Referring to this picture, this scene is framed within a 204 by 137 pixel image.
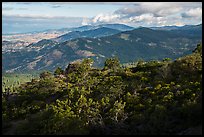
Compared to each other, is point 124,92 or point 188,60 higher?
point 188,60

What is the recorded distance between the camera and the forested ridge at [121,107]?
88.9ft

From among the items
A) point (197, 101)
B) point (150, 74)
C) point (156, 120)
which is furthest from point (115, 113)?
point (150, 74)

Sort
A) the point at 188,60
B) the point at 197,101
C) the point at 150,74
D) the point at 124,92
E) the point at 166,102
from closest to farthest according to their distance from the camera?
the point at 197,101
the point at 166,102
the point at 124,92
the point at 188,60
the point at 150,74

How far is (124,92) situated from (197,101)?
18.7 meters

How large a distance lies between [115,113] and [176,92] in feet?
30.1

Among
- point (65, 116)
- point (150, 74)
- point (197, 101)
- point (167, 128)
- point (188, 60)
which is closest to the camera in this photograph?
point (167, 128)

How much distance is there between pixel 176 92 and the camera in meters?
37.8

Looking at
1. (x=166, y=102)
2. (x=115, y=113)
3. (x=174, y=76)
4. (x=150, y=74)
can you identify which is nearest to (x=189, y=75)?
(x=174, y=76)

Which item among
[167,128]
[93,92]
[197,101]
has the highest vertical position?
[197,101]

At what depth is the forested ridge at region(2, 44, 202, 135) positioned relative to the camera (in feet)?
88.9

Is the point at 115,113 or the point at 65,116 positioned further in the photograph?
the point at 115,113

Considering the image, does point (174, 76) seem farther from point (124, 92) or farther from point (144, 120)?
point (144, 120)

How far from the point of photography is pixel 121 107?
34156 millimetres

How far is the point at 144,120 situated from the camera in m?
29.1
